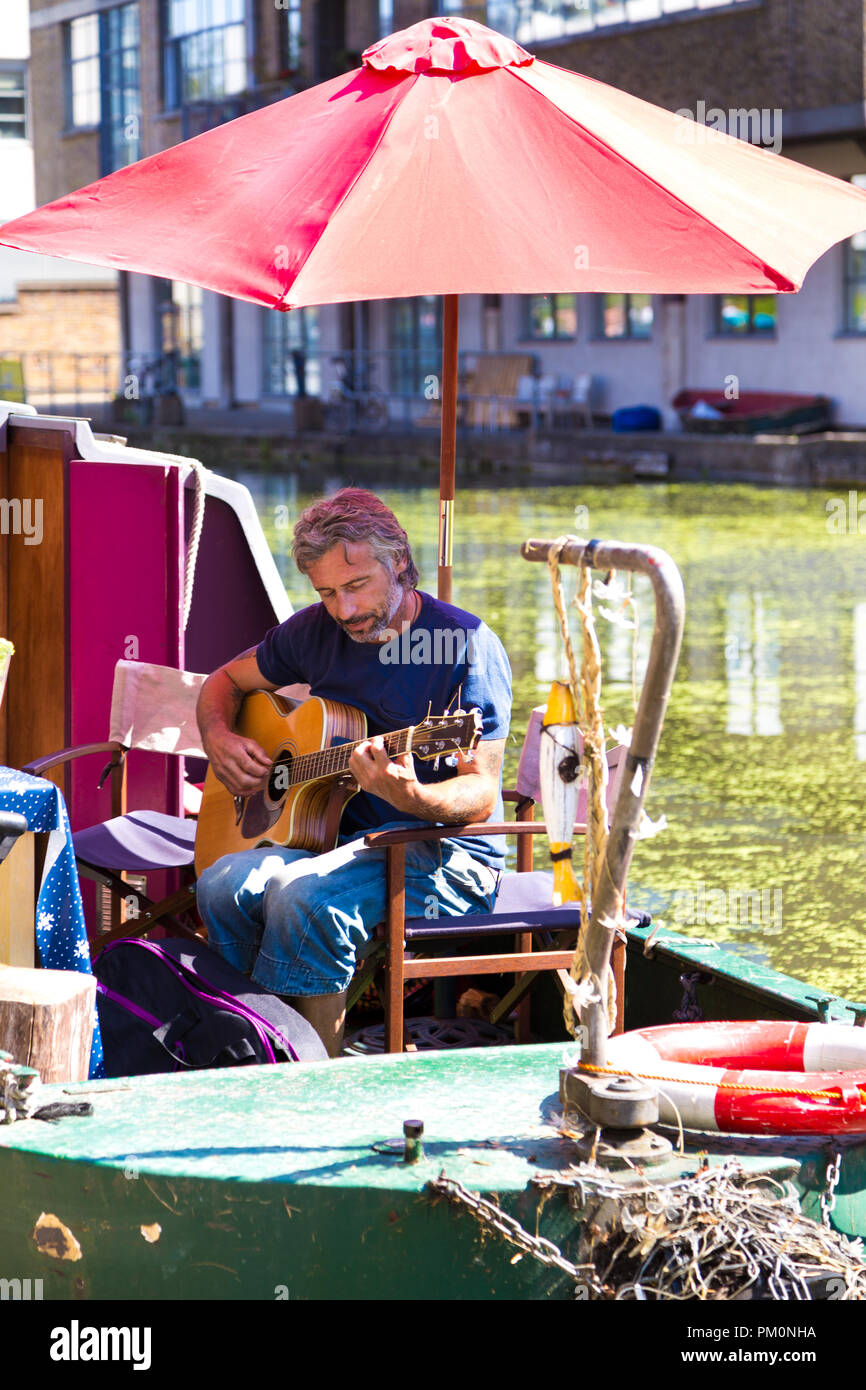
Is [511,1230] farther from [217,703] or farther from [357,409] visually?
[357,409]

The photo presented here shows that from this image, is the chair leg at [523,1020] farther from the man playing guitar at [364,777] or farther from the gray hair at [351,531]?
the gray hair at [351,531]

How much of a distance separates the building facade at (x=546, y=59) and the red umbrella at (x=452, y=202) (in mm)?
19371

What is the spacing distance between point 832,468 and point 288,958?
1888 cm

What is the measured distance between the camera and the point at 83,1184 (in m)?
2.55

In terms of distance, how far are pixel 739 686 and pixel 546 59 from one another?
73.6 ft

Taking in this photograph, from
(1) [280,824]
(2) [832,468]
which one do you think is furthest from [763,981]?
(2) [832,468]

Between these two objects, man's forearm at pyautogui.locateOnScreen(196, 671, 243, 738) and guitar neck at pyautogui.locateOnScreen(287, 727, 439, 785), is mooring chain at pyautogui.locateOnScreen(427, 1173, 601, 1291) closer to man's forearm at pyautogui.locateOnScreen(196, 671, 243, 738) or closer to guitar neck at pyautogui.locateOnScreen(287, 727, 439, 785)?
guitar neck at pyautogui.locateOnScreen(287, 727, 439, 785)

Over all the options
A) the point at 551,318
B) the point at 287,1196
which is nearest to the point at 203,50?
the point at 551,318

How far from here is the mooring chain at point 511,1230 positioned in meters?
2.44

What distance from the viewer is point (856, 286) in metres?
25.6

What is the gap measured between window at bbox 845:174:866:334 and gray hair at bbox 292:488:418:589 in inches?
901

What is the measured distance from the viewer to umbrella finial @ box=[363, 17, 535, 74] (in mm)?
3559

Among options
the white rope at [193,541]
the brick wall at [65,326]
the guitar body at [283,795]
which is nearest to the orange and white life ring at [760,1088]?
the guitar body at [283,795]

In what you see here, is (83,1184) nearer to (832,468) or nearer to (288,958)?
(288,958)
